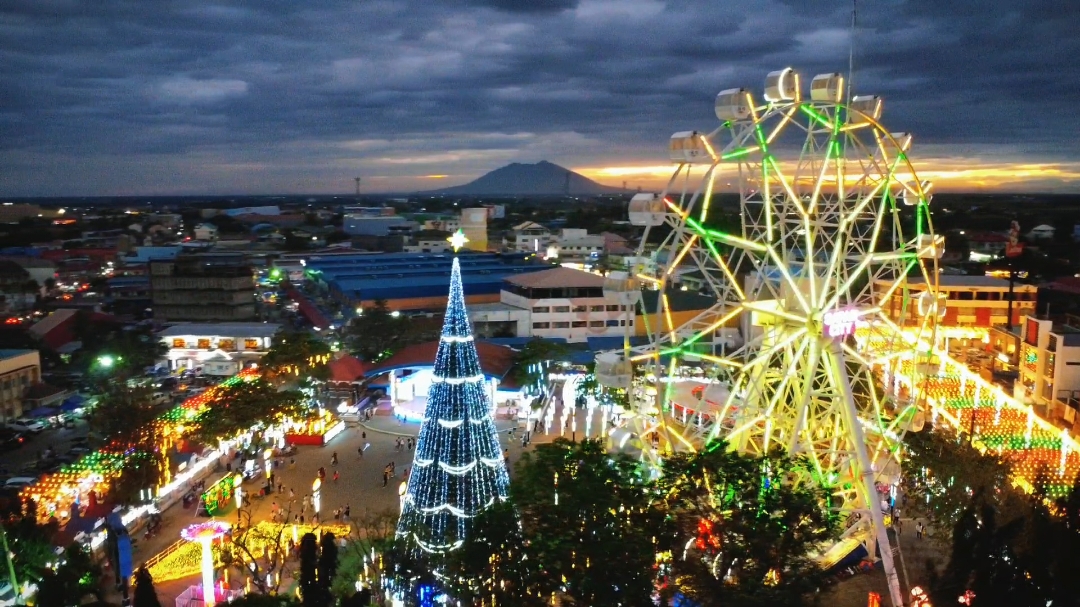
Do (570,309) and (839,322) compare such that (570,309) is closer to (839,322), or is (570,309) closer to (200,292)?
(200,292)

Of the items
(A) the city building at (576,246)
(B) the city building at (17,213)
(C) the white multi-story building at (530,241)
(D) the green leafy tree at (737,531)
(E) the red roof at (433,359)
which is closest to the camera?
(D) the green leafy tree at (737,531)

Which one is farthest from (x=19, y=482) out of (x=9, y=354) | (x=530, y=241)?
(x=530, y=241)

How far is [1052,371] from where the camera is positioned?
27.8 metres

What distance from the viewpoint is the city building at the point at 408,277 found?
52.1 meters

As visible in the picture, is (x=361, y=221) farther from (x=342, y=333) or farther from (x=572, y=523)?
(x=572, y=523)

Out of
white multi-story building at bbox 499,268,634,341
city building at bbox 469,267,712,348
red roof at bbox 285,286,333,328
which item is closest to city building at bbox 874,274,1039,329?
city building at bbox 469,267,712,348

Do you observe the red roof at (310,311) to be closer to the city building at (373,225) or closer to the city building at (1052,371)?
the city building at (1052,371)

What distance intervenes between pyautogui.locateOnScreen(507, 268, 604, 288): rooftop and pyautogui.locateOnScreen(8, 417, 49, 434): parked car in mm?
24381

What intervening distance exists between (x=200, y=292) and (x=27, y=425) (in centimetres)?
2196

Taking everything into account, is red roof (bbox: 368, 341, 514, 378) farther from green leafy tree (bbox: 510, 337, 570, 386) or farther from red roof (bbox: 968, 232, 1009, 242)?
red roof (bbox: 968, 232, 1009, 242)

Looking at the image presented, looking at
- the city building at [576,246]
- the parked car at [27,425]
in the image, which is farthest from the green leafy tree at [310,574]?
the city building at [576,246]

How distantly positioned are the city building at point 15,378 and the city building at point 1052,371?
40.4 meters

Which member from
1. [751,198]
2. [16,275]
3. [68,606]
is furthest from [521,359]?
[16,275]

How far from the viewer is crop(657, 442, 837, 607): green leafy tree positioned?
10508mm
